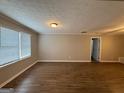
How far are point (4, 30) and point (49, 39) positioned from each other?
4.69 m

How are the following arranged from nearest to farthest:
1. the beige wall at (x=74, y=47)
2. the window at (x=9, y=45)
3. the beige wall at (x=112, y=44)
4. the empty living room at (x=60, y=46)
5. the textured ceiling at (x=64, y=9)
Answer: the textured ceiling at (x=64, y=9) < the empty living room at (x=60, y=46) < the window at (x=9, y=45) < the beige wall at (x=74, y=47) < the beige wall at (x=112, y=44)

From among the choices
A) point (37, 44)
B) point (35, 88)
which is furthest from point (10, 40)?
point (37, 44)

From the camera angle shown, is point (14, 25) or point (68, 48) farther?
point (68, 48)

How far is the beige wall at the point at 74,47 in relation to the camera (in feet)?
27.7

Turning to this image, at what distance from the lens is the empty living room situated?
2695 millimetres

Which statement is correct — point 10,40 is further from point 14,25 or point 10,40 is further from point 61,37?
point 61,37

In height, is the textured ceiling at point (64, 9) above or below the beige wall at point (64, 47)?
above

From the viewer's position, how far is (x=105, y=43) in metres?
8.59

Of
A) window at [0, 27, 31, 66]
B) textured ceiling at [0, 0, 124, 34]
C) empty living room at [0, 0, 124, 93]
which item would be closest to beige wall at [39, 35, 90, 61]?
empty living room at [0, 0, 124, 93]

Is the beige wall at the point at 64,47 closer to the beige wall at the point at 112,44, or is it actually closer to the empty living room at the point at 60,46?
the empty living room at the point at 60,46

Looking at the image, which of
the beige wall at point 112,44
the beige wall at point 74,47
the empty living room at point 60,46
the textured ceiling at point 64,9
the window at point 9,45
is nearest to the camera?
the textured ceiling at point 64,9

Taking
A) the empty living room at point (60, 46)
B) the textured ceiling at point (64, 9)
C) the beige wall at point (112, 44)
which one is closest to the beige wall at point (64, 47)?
the empty living room at point (60, 46)

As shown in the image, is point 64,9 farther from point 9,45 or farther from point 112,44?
point 112,44

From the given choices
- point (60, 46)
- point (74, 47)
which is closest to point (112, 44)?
point (74, 47)
